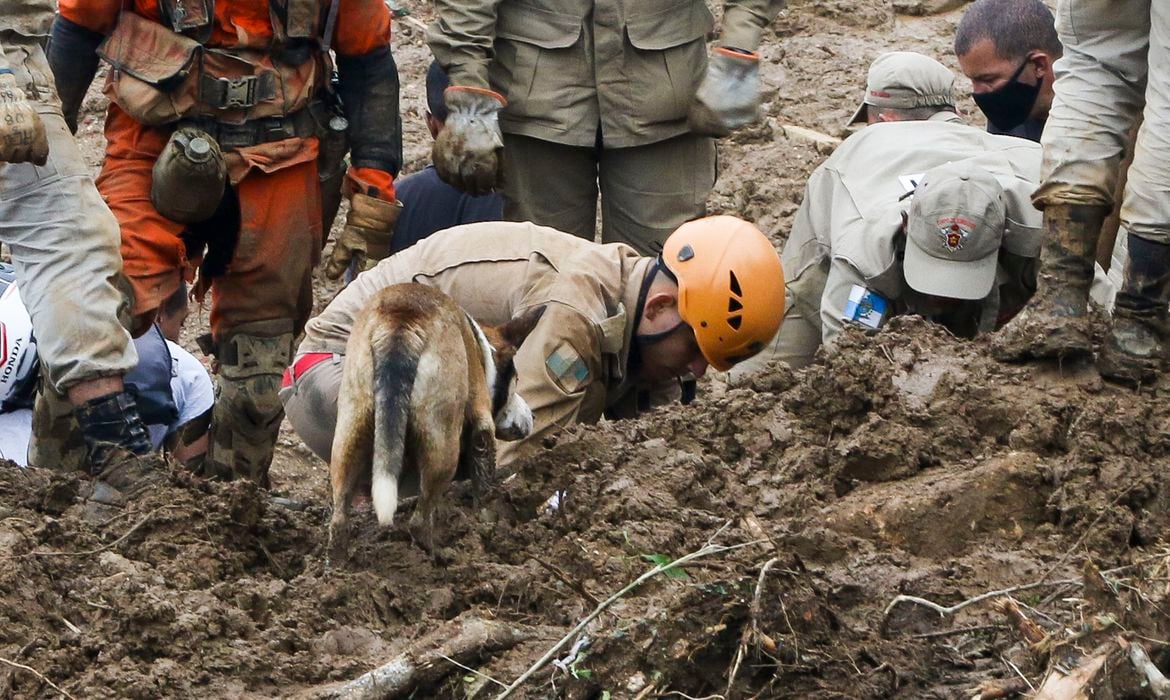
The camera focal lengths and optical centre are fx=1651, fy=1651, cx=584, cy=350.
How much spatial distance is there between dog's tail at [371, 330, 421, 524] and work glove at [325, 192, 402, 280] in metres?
1.75

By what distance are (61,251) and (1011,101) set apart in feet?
13.0

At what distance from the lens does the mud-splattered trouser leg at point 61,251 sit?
15.7 ft

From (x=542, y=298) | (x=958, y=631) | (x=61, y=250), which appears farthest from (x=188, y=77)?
(x=958, y=631)

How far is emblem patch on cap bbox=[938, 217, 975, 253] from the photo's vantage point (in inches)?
224

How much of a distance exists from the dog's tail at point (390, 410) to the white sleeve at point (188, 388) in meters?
2.02

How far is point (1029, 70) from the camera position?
22.3 feet

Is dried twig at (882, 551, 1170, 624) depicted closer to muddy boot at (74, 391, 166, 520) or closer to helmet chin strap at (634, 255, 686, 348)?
helmet chin strap at (634, 255, 686, 348)

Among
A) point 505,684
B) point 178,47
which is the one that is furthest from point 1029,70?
point 505,684

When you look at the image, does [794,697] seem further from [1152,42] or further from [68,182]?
[68,182]

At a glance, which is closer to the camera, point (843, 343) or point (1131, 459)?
point (1131, 459)

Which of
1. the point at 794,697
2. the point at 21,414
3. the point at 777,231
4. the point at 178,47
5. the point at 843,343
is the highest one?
the point at 178,47

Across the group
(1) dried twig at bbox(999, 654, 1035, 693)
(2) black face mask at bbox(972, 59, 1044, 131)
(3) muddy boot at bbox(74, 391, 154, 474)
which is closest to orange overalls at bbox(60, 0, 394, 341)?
(3) muddy boot at bbox(74, 391, 154, 474)

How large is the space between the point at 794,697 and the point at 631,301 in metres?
2.20

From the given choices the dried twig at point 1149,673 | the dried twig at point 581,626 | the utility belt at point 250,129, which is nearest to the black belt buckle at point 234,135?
the utility belt at point 250,129
